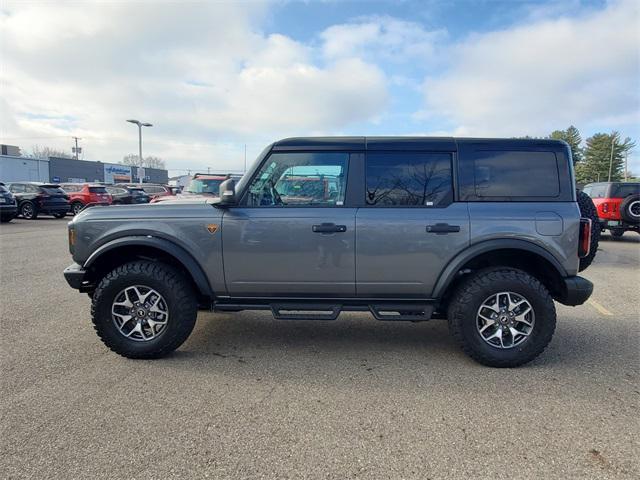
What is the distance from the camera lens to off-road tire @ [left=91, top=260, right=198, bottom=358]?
3650mm

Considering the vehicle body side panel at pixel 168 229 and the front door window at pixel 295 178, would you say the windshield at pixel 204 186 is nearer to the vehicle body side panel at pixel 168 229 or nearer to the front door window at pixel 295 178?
the vehicle body side panel at pixel 168 229

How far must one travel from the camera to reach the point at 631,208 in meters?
11.1

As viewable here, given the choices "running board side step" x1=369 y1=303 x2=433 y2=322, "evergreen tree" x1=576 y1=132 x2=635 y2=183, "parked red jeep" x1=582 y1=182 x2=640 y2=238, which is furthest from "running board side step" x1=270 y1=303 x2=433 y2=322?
"evergreen tree" x1=576 y1=132 x2=635 y2=183

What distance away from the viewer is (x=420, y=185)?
12.1ft

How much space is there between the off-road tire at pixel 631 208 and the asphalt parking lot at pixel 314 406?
8.25 meters

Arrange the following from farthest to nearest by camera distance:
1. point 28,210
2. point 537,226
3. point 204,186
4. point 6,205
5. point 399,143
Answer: point 28,210, point 6,205, point 204,186, point 399,143, point 537,226

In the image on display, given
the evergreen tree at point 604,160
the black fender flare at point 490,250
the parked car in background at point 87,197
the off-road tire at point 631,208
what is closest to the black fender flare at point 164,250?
the black fender flare at point 490,250

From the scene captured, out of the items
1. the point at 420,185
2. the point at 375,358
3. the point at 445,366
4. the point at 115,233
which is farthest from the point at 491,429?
the point at 115,233

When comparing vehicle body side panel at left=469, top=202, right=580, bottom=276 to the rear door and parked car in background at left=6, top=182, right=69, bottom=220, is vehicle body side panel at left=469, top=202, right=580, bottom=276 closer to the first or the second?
the rear door

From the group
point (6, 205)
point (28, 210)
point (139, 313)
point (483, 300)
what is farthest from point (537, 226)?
point (28, 210)

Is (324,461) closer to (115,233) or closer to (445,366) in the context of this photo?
(445,366)

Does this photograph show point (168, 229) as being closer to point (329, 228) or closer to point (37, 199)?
point (329, 228)

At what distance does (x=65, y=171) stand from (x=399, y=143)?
6019 centimetres

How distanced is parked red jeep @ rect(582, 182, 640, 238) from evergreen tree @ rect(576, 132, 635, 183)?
185 feet
